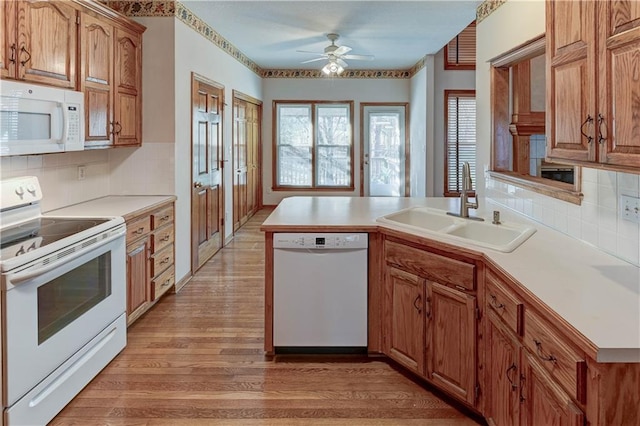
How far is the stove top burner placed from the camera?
2.17m

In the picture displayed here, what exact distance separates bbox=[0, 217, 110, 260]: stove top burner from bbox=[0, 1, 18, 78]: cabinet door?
0.80 metres

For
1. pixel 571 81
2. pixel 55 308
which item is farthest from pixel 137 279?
pixel 571 81

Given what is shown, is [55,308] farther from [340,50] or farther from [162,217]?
[340,50]

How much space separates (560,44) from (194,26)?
3.99 m

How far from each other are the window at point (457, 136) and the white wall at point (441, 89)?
8cm

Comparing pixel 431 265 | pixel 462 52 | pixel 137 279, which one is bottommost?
pixel 137 279

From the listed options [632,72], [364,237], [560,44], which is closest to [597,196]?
[560,44]

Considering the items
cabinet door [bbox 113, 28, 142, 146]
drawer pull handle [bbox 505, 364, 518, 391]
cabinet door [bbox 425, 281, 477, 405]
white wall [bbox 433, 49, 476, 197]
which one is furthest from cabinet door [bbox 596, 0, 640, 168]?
white wall [bbox 433, 49, 476, 197]

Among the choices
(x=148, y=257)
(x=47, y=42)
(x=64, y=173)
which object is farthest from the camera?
(x=148, y=257)

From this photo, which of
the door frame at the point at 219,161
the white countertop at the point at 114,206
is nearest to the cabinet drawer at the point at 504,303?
the white countertop at the point at 114,206

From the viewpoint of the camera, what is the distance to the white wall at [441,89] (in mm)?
7707

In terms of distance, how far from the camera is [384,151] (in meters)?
9.26

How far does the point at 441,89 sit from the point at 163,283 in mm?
5637

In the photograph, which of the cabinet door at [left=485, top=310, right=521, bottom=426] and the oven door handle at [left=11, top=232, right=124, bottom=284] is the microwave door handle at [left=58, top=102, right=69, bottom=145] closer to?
the oven door handle at [left=11, top=232, right=124, bottom=284]
